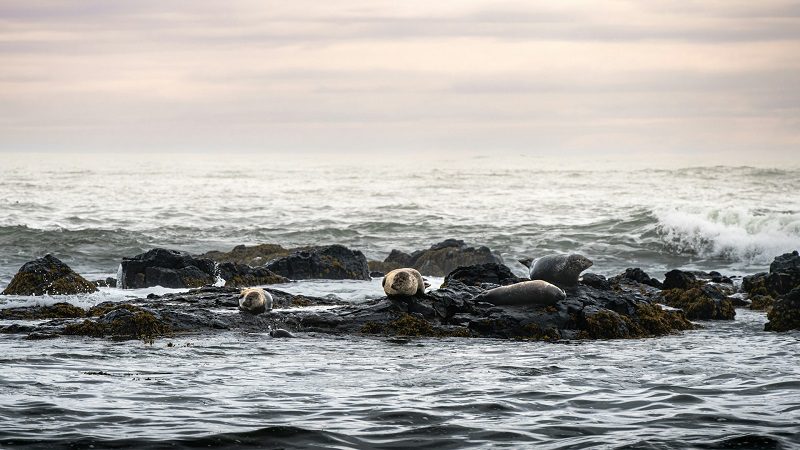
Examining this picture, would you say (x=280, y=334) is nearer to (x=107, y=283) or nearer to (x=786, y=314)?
(x=786, y=314)

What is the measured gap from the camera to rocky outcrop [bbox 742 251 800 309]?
1764 cm

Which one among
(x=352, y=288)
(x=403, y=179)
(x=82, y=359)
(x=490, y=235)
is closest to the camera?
(x=82, y=359)

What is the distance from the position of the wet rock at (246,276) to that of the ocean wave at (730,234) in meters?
15.9

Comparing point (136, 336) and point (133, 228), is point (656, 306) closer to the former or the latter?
point (136, 336)

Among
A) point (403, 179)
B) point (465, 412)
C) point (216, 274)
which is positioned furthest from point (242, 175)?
point (465, 412)

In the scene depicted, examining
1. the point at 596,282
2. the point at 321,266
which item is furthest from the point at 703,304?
the point at 321,266

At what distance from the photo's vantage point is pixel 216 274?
20.0 m

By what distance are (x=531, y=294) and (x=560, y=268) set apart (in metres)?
1.01

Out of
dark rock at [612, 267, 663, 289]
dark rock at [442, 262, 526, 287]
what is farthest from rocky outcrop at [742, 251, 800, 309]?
dark rock at [442, 262, 526, 287]

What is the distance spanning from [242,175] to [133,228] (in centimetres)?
3436

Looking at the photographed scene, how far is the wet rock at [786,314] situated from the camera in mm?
13922

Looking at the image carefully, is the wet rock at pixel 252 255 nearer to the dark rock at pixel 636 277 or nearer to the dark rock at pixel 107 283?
the dark rock at pixel 107 283

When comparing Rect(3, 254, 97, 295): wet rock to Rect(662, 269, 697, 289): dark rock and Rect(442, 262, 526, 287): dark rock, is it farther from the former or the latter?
Rect(662, 269, 697, 289): dark rock

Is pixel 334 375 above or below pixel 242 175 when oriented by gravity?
below
